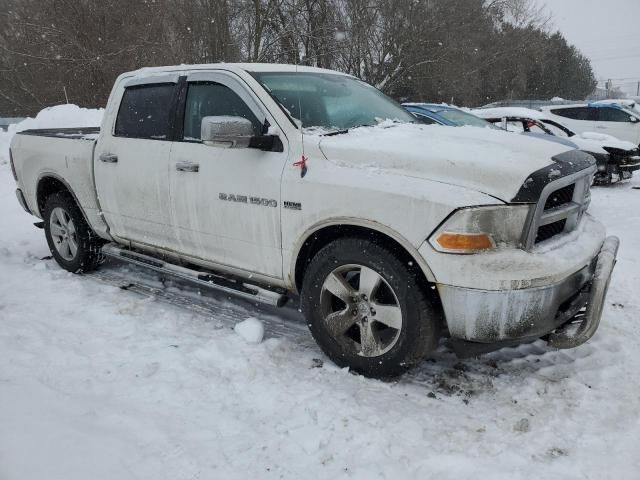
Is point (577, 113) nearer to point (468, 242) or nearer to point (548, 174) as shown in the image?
point (548, 174)

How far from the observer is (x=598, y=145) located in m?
10.6

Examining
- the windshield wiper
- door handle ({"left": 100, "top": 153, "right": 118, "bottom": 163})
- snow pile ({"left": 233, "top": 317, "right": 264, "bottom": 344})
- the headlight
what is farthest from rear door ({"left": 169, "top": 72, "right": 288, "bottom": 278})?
the headlight

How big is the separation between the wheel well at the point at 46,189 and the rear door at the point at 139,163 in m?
0.84

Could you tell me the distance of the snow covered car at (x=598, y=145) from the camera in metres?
10.4

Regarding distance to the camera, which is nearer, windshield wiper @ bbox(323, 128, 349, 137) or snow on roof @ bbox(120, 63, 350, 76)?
windshield wiper @ bbox(323, 128, 349, 137)

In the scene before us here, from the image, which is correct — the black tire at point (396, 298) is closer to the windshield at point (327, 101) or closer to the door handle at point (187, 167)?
the windshield at point (327, 101)

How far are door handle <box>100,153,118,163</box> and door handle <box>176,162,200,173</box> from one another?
2.79 feet

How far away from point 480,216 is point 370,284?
0.76 metres

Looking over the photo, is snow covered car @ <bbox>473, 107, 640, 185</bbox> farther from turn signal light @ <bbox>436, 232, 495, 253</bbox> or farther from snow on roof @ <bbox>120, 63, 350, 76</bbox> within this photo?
turn signal light @ <bbox>436, 232, 495, 253</bbox>

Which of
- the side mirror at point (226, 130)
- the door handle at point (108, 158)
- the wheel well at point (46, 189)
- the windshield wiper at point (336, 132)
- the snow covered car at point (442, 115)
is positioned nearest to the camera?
the side mirror at point (226, 130)

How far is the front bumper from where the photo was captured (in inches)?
105

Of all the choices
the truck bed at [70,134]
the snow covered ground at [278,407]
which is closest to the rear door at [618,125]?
the snow covered ground at [278,407]

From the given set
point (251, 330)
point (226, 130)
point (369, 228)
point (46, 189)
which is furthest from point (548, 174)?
point (46, 189)

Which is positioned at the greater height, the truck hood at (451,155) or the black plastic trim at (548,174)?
the truck hood at (451,155)
